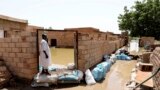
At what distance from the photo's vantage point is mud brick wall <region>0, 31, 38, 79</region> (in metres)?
7.41

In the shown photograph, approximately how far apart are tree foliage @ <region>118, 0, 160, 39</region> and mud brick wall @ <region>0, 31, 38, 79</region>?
25625mm

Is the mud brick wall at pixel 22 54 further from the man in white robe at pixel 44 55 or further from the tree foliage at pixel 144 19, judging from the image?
the tree foliage at pixel 144 19

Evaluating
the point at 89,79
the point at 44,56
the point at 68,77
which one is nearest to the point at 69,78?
the point at 68,77

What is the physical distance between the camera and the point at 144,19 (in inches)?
1205

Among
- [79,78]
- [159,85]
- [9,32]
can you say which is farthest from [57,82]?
[9,32]

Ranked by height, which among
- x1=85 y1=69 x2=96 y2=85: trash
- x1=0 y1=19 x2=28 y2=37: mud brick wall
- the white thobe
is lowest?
x1=85 y1=69 x2=96 y2=85: trash

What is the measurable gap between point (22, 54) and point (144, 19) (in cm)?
2605

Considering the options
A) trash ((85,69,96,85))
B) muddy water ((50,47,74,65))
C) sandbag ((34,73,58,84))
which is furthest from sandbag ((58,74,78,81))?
muddy water ((50,47,74,65))

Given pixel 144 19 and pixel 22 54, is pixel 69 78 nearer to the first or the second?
pixel 22 54

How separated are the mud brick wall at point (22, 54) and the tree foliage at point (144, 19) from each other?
2562 centimetres

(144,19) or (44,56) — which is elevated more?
(144,19)

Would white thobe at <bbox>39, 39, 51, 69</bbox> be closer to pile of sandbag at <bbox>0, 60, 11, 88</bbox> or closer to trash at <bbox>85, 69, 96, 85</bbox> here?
pile of sandbag at <bbox>0, 60, 11, 88</bbox>

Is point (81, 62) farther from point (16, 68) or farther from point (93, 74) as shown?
point (16, 68)

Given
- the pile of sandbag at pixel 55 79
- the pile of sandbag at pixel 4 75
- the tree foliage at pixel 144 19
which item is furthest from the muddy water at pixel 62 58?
the tree foliage at pixel 144 19
